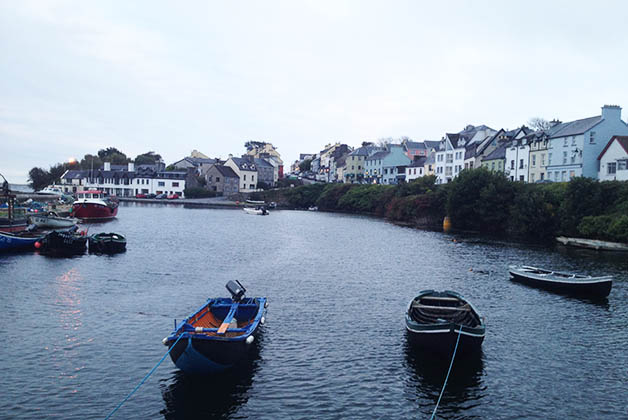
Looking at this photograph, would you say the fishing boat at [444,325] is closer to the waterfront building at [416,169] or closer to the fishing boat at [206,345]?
the fishing boat at [206,345]

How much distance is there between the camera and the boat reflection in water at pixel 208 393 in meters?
17.1

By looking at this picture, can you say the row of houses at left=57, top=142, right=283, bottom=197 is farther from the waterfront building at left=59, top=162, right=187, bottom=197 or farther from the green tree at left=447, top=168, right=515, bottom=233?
the green tree at left=447, top=168, right=515, bottom=233

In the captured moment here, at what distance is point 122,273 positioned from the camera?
136 feet

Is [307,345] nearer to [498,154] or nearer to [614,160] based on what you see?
[614,160]

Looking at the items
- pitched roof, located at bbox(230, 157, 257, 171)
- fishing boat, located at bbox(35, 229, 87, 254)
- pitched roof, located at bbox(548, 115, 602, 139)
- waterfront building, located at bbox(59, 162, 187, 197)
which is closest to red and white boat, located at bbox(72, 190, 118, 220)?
fishing boat, located at bbox(35, 229, 87, 254)

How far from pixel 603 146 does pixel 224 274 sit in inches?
2986

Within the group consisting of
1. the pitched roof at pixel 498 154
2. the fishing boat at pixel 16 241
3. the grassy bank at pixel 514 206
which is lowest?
the fishing boat at pixel 16 241

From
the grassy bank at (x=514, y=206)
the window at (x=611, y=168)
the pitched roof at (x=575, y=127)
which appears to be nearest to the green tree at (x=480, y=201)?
the grassy bank at (x=514, y=206)

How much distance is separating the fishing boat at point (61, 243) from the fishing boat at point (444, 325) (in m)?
41.0

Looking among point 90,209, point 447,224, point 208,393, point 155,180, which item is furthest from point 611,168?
point 155,180

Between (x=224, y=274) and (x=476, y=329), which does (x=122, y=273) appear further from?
(x=476, y=329)

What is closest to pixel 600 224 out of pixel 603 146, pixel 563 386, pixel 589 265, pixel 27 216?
pixel 589 265

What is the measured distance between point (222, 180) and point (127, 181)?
125 ft

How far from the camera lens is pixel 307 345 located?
2420 centimetres
